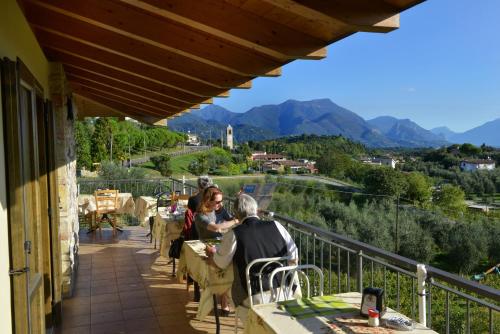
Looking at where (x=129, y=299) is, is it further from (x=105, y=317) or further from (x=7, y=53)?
(x=7, y=53)

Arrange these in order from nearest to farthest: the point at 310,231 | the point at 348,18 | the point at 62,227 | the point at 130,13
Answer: the point at 348,18 < the point at 130,13 < the point at 310,231 < the point at 62,227

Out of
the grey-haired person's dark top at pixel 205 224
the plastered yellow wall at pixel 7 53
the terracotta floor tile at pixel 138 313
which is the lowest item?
the terracotta floor tile at pixel 138 313

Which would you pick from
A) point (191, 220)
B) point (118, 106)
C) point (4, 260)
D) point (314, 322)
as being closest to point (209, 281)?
point (191, 220)

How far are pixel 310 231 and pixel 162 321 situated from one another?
5.82 ft

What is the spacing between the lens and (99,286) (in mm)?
4938

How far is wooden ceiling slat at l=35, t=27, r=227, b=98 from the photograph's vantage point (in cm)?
331

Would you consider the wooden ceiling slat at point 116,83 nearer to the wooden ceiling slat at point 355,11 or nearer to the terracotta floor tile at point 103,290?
the terracotta floor tile at point 103,290

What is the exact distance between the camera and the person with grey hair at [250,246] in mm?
2652

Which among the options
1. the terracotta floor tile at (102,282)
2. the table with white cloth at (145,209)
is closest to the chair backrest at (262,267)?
the terracotta floor tile at (102,282)

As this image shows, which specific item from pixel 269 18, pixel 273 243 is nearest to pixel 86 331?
pixel 273 243

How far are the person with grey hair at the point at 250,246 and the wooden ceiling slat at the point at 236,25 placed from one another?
3.59ft

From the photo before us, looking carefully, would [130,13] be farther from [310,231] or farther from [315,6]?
[310,231]

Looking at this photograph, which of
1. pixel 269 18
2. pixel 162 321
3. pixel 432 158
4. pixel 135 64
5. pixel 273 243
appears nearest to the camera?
pixel 269 18

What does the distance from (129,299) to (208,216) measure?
137 cm
